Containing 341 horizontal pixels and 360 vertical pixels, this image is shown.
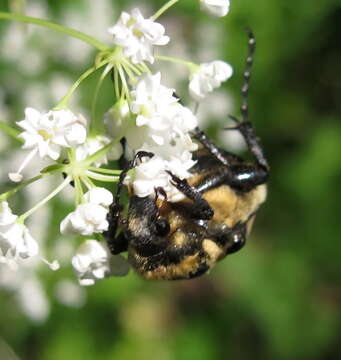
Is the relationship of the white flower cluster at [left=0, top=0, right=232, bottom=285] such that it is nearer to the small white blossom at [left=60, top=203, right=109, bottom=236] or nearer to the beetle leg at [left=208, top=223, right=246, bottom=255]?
the small white blossom at [left=60, top=203, right=109, bottom=236]

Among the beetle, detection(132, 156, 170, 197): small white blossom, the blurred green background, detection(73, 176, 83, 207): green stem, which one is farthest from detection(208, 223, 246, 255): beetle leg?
the blurred green background

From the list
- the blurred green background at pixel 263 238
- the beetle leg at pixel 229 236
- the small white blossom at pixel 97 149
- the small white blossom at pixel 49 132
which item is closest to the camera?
the small white blossom at pixel 49 132

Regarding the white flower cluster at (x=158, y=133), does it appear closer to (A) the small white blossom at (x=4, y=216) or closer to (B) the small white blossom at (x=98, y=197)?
(B) the small white blossom at (x=98, y=197)

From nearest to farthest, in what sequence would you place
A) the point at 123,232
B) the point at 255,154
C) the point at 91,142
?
1. the point at 91,142
2. the point at 123,232
3. the point at 255,154

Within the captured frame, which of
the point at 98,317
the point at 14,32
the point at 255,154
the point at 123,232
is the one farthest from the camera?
the point at 98,317

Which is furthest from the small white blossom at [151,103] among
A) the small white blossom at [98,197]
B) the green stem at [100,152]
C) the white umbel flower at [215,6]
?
the white umbel flower at [215,6]

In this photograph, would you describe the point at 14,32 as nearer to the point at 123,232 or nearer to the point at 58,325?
the point at 58,325

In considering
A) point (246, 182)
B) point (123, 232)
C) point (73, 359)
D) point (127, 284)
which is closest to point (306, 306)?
point (127, 284)
